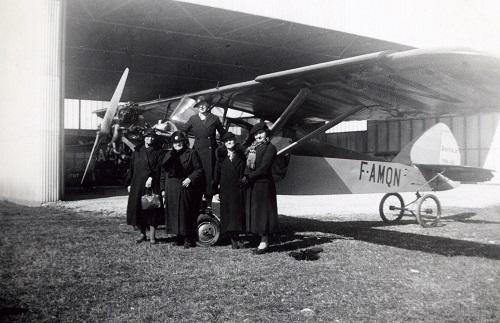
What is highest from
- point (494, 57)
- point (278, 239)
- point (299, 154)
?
point (494, 57)

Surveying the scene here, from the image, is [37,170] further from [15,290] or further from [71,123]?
[71,123]

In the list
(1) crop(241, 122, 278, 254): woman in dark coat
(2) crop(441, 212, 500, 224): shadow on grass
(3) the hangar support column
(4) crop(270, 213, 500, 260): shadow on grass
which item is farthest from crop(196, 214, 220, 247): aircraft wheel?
(3) the hangar support column

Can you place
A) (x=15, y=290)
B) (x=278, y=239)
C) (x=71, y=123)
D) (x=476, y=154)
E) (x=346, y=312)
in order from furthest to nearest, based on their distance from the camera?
(x=71, y=123) < (x=476, y=154) < (x=278, y=239) < (x=15, y=290) < (x=346, y=312)

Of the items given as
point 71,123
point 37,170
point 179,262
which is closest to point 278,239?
point 179,262

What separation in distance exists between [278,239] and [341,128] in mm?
26871

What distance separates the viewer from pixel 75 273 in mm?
4988

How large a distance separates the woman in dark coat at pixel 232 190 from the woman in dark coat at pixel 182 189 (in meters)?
0.40

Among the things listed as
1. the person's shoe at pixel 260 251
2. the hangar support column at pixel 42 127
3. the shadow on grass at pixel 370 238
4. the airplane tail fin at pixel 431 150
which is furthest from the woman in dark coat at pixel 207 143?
the hangar support column at pixel 42 127

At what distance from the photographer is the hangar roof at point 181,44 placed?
52.4ft

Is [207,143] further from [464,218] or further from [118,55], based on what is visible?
[118,55]

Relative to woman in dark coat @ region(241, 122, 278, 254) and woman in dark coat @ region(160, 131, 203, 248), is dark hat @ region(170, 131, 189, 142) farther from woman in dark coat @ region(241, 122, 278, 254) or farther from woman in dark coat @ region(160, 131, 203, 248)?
woman in dark coat @ region(241, 122, 278, 254)

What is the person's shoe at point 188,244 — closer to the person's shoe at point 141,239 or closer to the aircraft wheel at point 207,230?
the aircraft wheel at point 207,230

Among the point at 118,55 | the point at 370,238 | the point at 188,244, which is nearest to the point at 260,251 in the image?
the point at 188,244

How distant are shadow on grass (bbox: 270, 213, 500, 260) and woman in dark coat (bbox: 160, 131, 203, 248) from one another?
138 cm
